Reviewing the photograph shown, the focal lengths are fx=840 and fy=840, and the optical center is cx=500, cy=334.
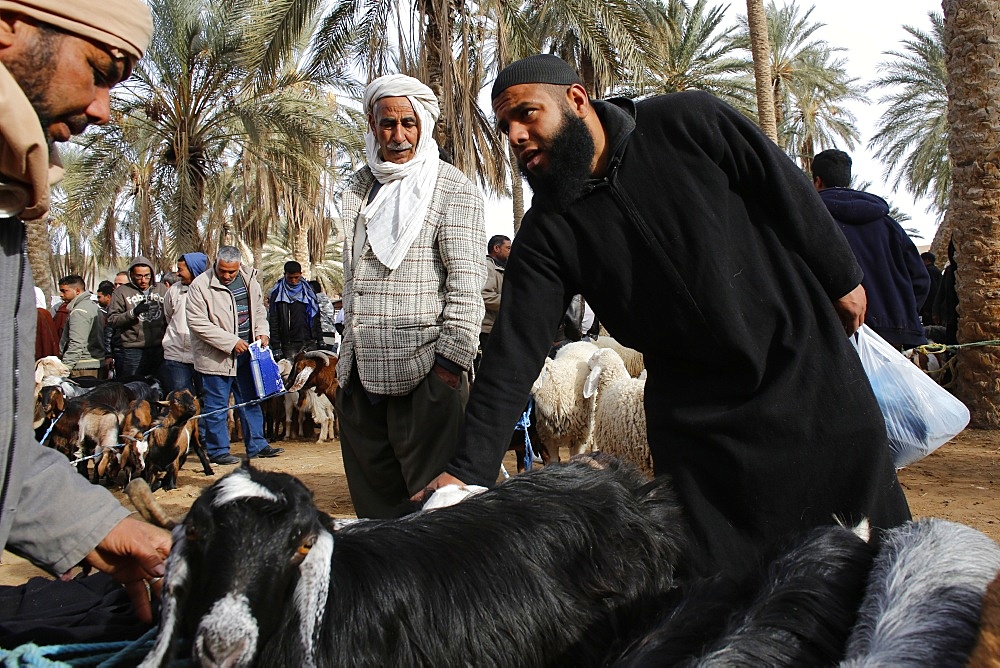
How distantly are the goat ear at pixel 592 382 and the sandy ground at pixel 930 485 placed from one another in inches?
85.6

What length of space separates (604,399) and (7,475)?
17.1 feet

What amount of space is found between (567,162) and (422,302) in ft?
4.54

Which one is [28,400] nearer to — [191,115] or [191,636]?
[191,636]

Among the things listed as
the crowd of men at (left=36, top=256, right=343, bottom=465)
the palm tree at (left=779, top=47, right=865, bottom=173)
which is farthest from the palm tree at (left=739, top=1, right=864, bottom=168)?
the crowd of men at (left=36, top=256, right=343, bottom=465)

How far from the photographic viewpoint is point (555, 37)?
72.9 feet

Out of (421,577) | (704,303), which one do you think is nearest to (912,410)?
(704,303)

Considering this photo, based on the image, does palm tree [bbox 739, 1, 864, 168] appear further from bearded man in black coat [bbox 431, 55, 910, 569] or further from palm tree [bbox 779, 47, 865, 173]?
bearded man in black coat [bbox 431, 55, 910, 569]

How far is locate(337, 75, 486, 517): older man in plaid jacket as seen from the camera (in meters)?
3.58

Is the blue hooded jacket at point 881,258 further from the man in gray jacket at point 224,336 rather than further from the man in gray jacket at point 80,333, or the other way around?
the man in gray jacket at point 80,333

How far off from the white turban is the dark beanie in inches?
46.6

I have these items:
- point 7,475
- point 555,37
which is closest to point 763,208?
point 7,475

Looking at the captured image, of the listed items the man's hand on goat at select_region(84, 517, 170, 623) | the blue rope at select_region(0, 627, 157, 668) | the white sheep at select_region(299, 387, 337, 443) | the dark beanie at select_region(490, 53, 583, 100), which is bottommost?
the white sheep at select_region(299, 387, 337, 443)

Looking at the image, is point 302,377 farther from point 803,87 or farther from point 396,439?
point 803,87

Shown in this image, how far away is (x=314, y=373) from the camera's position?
11430 millimetres
